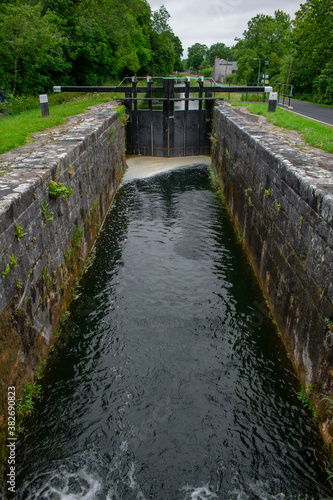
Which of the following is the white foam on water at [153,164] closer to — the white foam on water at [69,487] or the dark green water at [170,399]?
the dark green water at [170,399]

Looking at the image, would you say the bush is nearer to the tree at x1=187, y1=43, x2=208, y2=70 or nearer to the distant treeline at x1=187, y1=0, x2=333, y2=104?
the distant treeline at x1=187, y1=0, x2=333, y2=104

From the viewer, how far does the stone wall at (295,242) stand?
4105 mm

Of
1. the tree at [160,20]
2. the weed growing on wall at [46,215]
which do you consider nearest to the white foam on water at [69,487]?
the weed growing on wall at [46,215]

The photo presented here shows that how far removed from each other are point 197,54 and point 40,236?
159083 mm

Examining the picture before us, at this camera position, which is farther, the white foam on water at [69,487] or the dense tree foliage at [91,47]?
the dense tree foliage at [91,47]

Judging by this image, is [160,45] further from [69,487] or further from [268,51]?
[69,487]

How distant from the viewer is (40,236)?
507cm

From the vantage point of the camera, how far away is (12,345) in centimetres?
402

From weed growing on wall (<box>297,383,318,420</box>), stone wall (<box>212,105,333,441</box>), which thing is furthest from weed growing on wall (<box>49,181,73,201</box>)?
weed growing on wall (<box>297,383,318,420</box>)

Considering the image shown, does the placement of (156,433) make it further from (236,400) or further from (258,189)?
(258,189)

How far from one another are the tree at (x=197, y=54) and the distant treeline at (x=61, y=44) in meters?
107

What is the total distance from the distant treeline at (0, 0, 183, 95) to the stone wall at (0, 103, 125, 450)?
31.1 ft

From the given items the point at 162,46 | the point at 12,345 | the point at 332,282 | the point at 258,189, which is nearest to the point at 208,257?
the point at 258,189

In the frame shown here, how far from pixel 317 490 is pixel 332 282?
2.00 metres
